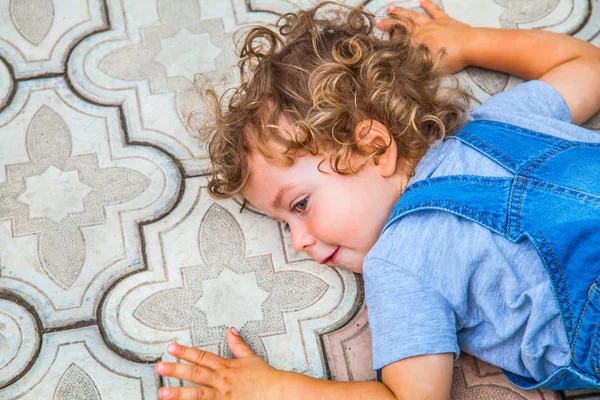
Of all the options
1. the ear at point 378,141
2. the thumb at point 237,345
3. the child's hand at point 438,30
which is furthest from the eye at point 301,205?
the child's hand at point 438,30

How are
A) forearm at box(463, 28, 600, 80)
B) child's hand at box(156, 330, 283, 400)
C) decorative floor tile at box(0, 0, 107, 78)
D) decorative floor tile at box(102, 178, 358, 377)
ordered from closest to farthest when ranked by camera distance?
child's hand at box(156, 330, 283, 400)
decorative floor tile at box(102, 178, 358, 377)
forearm at box(463, 28, 600, 80)
decorative floor tile at box(0, 0, 107, 78)

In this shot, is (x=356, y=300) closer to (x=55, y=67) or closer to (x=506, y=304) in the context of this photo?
(x=506, y=304)

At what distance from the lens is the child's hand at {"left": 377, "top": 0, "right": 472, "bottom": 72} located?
47.4 inches

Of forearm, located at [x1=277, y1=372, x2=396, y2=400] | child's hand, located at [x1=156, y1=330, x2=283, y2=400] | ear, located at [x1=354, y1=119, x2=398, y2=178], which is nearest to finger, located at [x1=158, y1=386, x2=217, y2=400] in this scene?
child's hand, located at [x1=156, y1=330, x2=283, y2=400]

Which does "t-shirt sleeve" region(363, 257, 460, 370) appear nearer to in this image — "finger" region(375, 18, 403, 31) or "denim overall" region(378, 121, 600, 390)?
"denim overall" region(378, 121, 600, 390)

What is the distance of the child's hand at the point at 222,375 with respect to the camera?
909 millimetres

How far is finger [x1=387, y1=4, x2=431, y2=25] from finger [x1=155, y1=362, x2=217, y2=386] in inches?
33.4

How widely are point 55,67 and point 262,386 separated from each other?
0.82m

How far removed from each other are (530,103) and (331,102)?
391 millimetres

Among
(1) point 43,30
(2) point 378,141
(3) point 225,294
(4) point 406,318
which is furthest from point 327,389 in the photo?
(1) point 43,30

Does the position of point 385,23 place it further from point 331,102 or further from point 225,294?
point 225,294

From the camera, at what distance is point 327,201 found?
914mm

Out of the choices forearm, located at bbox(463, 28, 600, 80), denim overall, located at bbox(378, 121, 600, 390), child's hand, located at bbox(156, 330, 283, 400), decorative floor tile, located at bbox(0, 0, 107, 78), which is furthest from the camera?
decorative floor tile, located at bbox(0, 0, 107, 78)

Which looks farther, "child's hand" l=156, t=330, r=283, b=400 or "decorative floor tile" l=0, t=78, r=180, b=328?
"decorative floor tile" l=0, t=78, r=180, b=328
